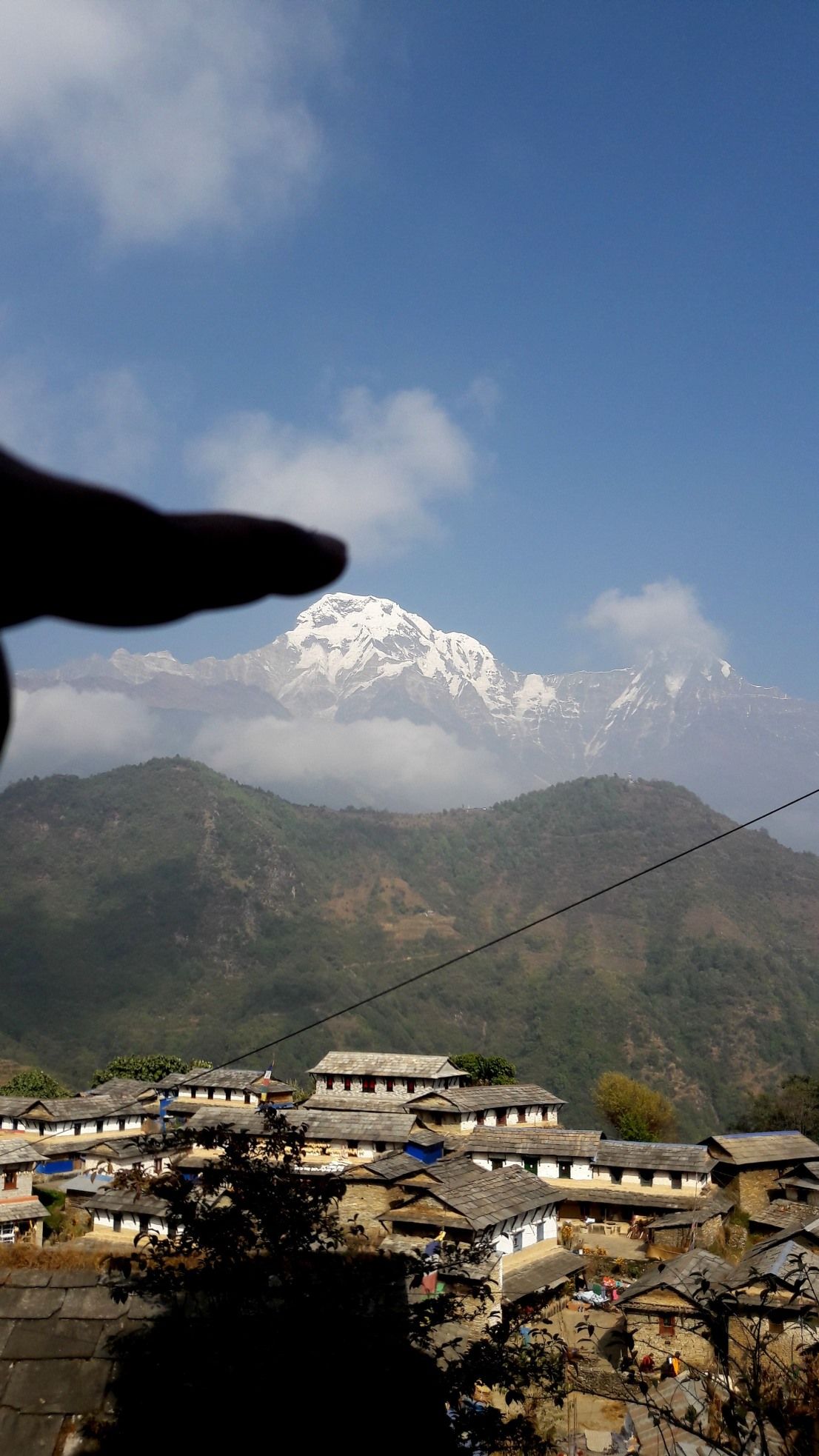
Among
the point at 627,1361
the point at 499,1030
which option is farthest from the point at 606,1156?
the point at 499,1030

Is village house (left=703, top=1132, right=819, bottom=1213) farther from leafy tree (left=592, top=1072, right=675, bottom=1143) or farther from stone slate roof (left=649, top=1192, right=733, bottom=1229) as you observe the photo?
leafy tree (left=592, top=1072, right=675, bottom=1143)

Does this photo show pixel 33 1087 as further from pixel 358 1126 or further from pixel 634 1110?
pixel 634 1110

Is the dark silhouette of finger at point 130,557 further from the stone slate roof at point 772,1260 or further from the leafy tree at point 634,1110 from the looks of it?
the leafy tree at point 634,1110

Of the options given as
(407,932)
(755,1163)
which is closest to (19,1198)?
(755,1163)

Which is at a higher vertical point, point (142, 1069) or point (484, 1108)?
point (142, 1069)

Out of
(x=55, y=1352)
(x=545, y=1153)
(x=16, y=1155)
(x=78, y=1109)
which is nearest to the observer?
(x=55, y=1352)

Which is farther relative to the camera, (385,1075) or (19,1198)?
(385,1075)

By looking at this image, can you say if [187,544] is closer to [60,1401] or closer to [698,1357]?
[60,1401]

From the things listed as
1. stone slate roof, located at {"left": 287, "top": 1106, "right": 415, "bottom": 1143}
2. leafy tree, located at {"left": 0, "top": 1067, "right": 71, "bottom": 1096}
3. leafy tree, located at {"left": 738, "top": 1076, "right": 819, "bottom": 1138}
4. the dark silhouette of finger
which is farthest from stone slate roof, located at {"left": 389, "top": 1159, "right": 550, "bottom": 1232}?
leafy tree, located at {"left": 0, "top": 1067, "right": 71, "bottom": 1096}

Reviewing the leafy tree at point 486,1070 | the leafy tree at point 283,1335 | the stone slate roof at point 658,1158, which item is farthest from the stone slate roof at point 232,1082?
the leafy tree at point 283,1335
